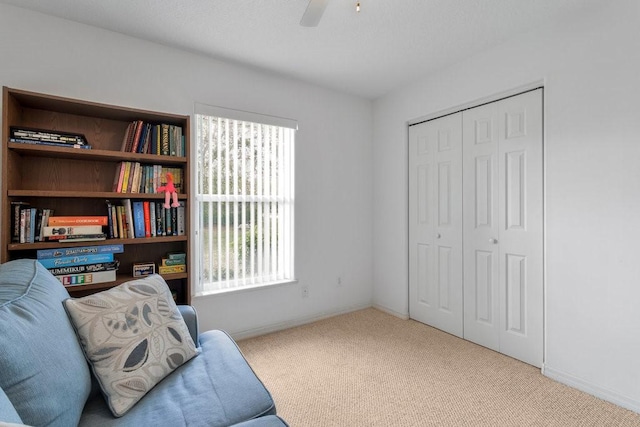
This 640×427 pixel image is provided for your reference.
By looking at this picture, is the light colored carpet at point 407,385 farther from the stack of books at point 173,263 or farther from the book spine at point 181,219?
the book spine at point 181,219

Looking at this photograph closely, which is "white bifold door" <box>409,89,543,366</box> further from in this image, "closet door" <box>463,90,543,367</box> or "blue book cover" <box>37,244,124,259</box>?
"blue book cover" <box>37,244,124,259</box>

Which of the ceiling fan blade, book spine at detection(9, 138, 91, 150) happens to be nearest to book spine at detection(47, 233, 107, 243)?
book spine at detection(9, 138, 91, 150)

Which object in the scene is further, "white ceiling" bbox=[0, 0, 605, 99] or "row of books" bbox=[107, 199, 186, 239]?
"row of books" bbox=[107, 199, 186, 239]

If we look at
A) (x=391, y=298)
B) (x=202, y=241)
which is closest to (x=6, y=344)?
(x=202, y=241)

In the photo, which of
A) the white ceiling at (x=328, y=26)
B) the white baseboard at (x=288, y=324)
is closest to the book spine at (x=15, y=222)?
the white ceiling at (x=328, y=26)

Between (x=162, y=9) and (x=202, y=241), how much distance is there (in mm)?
1695

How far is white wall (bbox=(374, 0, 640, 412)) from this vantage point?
72.4 inches

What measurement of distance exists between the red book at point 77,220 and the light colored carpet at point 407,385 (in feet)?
4.77

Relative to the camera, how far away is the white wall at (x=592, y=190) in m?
1.84

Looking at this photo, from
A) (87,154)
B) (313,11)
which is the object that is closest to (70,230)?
(87,154)

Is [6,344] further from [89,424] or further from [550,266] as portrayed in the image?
[550,266]

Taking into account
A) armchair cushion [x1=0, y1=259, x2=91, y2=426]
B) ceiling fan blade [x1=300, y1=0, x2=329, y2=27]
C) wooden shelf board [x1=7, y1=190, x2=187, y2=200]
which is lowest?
armchair cushion [x1=0, y1=259, x2=91, y2=426]

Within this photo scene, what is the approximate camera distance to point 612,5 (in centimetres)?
190

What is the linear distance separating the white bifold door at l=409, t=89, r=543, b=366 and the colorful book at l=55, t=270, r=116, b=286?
2.69 metres
